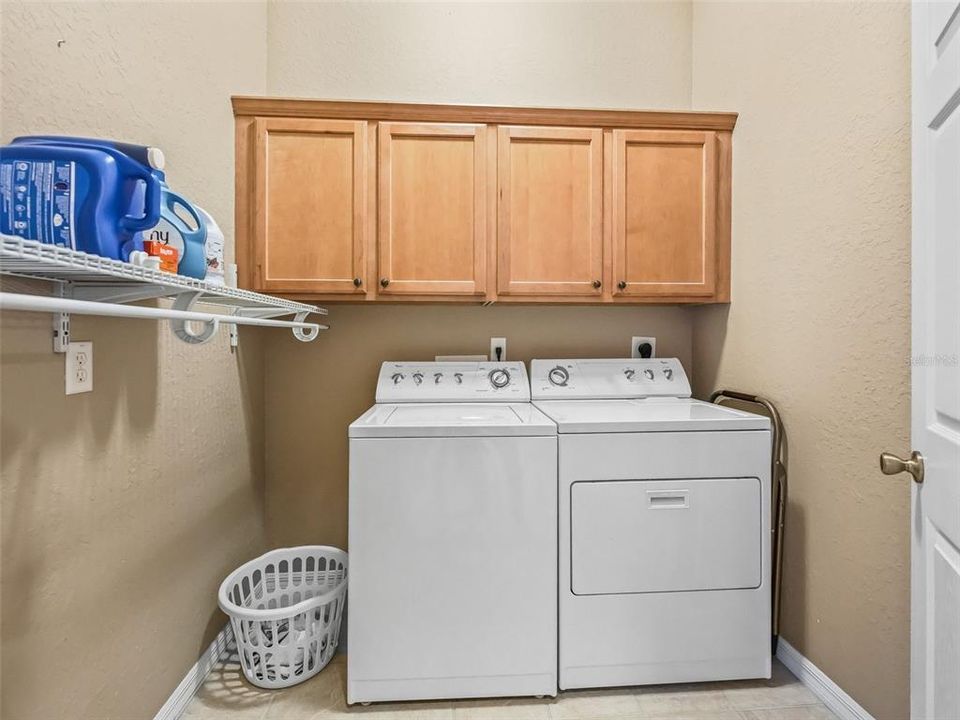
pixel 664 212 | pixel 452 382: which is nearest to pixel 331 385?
pixel 452 382

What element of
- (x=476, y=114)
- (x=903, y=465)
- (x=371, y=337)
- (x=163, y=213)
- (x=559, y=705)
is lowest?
(x=559, y=705)

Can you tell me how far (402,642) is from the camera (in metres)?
1.54

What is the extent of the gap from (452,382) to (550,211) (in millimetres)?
831

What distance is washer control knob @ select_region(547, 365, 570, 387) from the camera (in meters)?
2.21

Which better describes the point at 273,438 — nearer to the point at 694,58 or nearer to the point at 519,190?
the point at 519,190

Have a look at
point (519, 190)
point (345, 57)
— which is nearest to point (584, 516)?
point (519, 190)

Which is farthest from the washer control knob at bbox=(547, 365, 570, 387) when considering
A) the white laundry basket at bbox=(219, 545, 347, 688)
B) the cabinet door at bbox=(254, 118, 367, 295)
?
the white laundry basket at bbox=(219, 545, 347, 688)

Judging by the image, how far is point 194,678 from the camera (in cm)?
161

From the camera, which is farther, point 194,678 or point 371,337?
point 371,337

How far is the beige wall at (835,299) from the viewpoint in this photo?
1316mm

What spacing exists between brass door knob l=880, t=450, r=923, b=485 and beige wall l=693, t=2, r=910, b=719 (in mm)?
350

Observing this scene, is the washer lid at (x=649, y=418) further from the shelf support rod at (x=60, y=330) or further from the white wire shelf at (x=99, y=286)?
the shelf support rod at (x=60, y=330)

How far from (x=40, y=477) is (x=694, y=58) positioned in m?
2.90

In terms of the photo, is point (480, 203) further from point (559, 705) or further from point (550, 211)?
point (559, 705)
